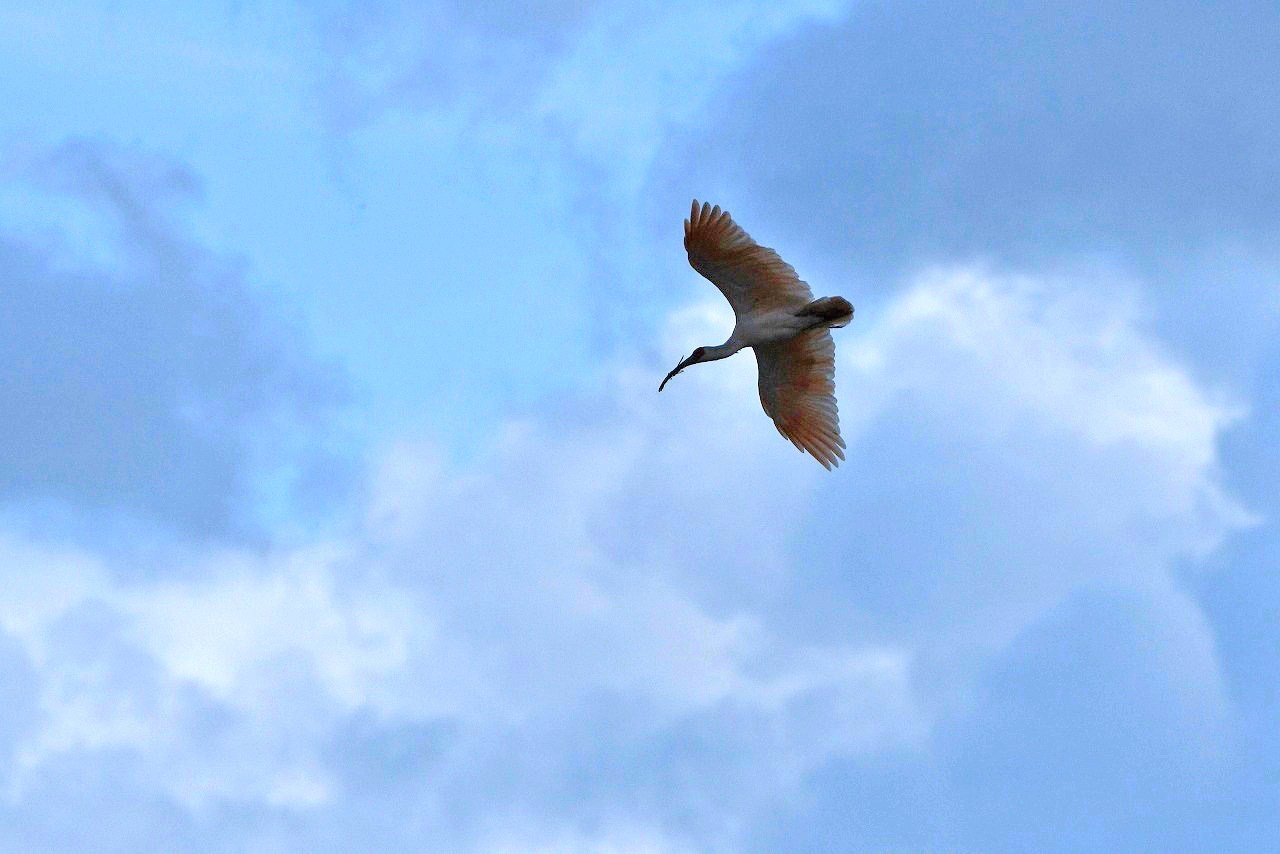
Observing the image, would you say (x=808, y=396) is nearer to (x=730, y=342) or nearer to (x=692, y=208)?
(x=730, y=342)

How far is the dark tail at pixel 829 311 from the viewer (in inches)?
1519

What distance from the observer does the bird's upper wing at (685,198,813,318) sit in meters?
38.3

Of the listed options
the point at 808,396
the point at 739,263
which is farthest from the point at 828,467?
the point at 739,263

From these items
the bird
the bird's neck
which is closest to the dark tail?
the bird

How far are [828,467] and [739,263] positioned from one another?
4432 millimetres

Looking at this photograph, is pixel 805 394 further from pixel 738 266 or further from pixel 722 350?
pixel 738 266

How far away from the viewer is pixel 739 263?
127ft

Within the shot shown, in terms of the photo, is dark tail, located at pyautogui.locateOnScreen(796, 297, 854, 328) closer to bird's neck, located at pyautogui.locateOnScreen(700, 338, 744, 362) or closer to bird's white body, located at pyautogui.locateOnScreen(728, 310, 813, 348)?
bird's white body, located at pyautogui.locateOnScreen(728, 310, 813, 348)

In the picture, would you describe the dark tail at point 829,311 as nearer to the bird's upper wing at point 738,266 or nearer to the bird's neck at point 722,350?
the bird's upper wing at point 738,266

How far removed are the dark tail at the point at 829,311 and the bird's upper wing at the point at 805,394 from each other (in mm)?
1123

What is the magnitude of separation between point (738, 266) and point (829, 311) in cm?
182

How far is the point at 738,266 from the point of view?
38875 millimetres

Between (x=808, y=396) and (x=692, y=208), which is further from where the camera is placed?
(x=808, y=396)

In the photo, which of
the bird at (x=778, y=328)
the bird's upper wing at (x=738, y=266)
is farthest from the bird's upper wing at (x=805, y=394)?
the bird's upper wing at (x=738, y=266)
